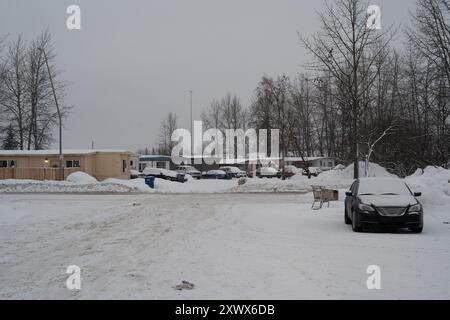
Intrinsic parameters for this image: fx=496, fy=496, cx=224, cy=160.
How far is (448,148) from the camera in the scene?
38000 mm

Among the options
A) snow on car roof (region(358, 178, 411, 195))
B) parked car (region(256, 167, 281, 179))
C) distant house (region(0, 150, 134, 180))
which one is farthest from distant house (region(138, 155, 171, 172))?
snow on car roof (region(358, 178, 411, 195))

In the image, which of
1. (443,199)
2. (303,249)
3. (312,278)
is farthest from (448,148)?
(312,278)

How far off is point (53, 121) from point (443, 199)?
52.0m

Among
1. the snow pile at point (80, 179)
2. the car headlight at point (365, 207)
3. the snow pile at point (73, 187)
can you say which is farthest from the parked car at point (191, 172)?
the car headlight at point (365, 207)

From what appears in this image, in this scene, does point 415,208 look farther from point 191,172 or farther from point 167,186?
point 191,172

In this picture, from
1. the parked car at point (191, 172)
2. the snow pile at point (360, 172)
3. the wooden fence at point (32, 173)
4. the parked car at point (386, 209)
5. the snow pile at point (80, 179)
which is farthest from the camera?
the parked car at point (191, 172)

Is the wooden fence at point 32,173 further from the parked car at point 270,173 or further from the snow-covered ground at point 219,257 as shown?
the snow-covered ground at point 219,257

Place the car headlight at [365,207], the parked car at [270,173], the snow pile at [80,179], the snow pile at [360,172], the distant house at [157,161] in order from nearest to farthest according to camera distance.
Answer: the car headlight at [365,207] < the snow pile at [360,172] < the snow pile at [80,179] < the parked car at [270,173] < the distant house at [157,161]

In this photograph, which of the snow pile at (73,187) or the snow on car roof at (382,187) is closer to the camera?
the snow on car roof at (382,187)

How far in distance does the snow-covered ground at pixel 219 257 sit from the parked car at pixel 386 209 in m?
0.41

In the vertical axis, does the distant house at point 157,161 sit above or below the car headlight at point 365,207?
above

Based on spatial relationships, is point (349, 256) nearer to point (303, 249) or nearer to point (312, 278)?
point (303, 249)

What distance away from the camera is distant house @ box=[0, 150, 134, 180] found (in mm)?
47094

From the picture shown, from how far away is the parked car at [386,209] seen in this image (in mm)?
13742
